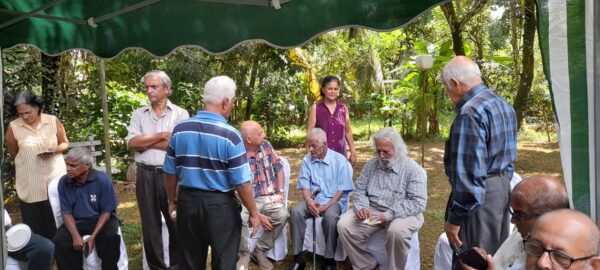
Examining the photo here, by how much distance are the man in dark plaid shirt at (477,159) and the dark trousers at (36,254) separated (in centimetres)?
260

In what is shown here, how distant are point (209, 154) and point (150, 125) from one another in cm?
121

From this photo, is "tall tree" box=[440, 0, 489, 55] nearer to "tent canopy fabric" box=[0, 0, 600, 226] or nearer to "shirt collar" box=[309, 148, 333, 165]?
"shirt collar" box=[309, 148, 333, 165]

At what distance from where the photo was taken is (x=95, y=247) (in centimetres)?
361

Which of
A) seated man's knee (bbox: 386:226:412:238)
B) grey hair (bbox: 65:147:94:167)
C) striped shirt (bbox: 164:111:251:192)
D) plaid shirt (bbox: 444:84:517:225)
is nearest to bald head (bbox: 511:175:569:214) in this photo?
plaid shirt (bbox: 444:84:517:225)

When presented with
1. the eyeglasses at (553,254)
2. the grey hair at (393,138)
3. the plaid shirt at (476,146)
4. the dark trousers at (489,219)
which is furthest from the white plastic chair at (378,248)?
the eyeglasses at (553,254)

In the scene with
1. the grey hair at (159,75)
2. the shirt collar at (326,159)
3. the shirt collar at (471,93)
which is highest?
the grey hair at (159,75)

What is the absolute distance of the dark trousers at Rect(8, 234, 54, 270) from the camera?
3.28 metres

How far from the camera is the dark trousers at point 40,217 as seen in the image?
383cm

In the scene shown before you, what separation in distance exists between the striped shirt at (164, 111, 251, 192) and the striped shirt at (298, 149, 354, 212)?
1.43 meters

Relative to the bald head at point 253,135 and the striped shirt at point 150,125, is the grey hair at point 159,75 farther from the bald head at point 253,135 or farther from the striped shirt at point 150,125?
the bald head at point 253,135

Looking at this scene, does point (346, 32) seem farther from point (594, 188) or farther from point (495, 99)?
point (594, 188)

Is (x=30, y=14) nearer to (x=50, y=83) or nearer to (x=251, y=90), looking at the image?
(x=50, y=83)

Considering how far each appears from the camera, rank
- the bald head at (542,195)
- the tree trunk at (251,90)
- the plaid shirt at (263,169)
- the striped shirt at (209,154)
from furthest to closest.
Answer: the tree trunk at (251,90), the plaid shirt at (263,169), the striped shirt at (209,154), the bald head at (542,195)

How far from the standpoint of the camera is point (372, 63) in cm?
1260
